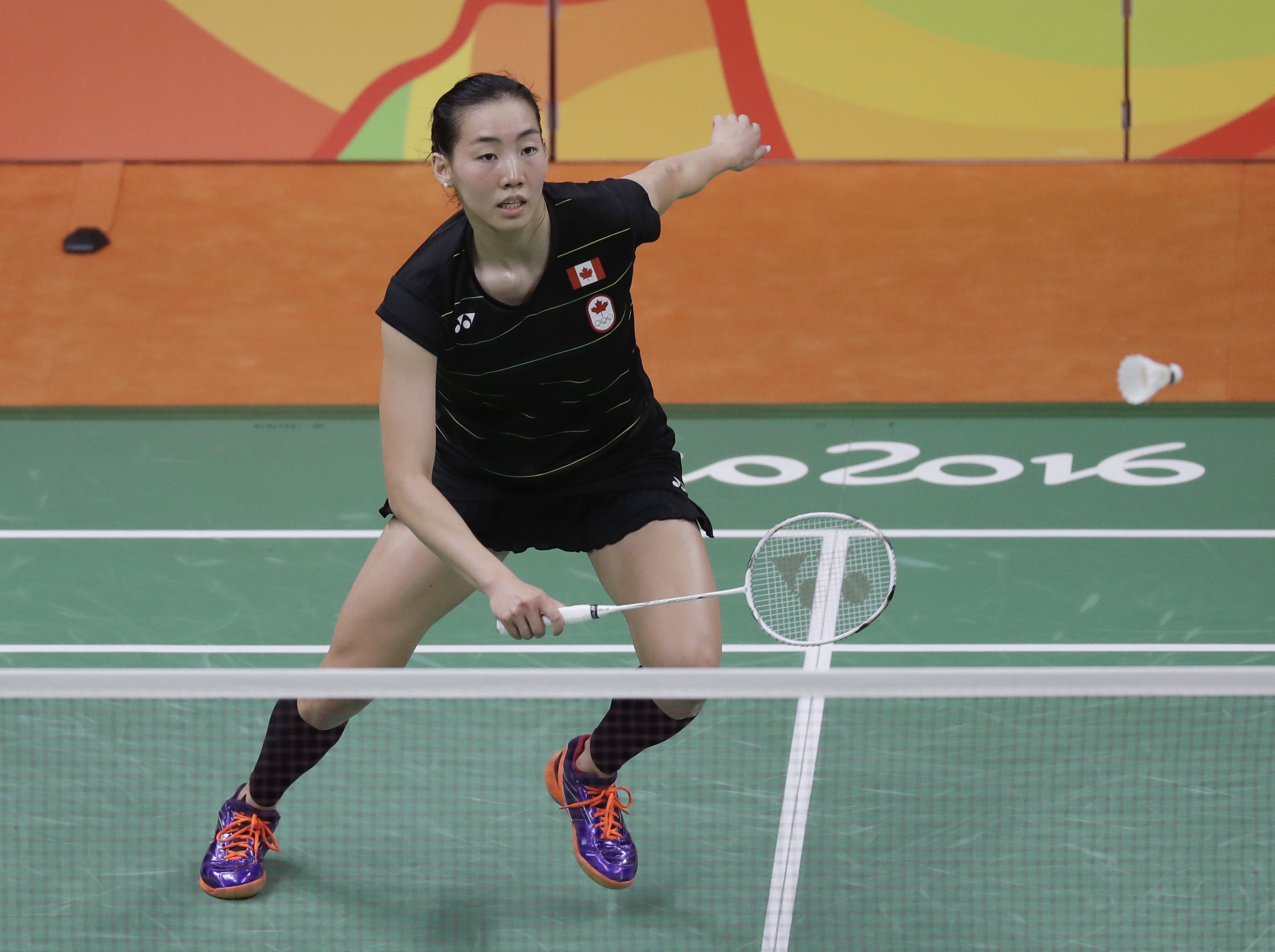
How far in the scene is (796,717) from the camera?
4078mm

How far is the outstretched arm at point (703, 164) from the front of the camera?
11.1ft

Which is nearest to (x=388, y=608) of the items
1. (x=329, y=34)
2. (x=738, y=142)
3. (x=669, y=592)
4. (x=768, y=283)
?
(x=669, y=592)

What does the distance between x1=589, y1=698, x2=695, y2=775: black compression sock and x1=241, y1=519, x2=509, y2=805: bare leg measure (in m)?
0.48

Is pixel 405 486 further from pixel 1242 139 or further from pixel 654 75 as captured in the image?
pixel 1242 139

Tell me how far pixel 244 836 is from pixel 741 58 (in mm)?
5463

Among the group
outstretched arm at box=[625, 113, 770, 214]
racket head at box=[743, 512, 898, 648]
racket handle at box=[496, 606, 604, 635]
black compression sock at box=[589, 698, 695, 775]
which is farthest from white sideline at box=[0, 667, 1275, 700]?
outstretched arm at box=[625, 113, 770, 214]

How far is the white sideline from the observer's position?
2.37 m

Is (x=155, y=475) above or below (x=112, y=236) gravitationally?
below

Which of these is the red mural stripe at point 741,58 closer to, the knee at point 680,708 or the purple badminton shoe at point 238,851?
the knee at point 680,708

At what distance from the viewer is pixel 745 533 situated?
5.64 m

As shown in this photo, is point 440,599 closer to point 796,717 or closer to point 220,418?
point 796,717

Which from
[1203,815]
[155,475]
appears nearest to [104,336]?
[155,475]

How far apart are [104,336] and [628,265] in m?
5.13

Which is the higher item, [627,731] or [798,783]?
[627,731]
